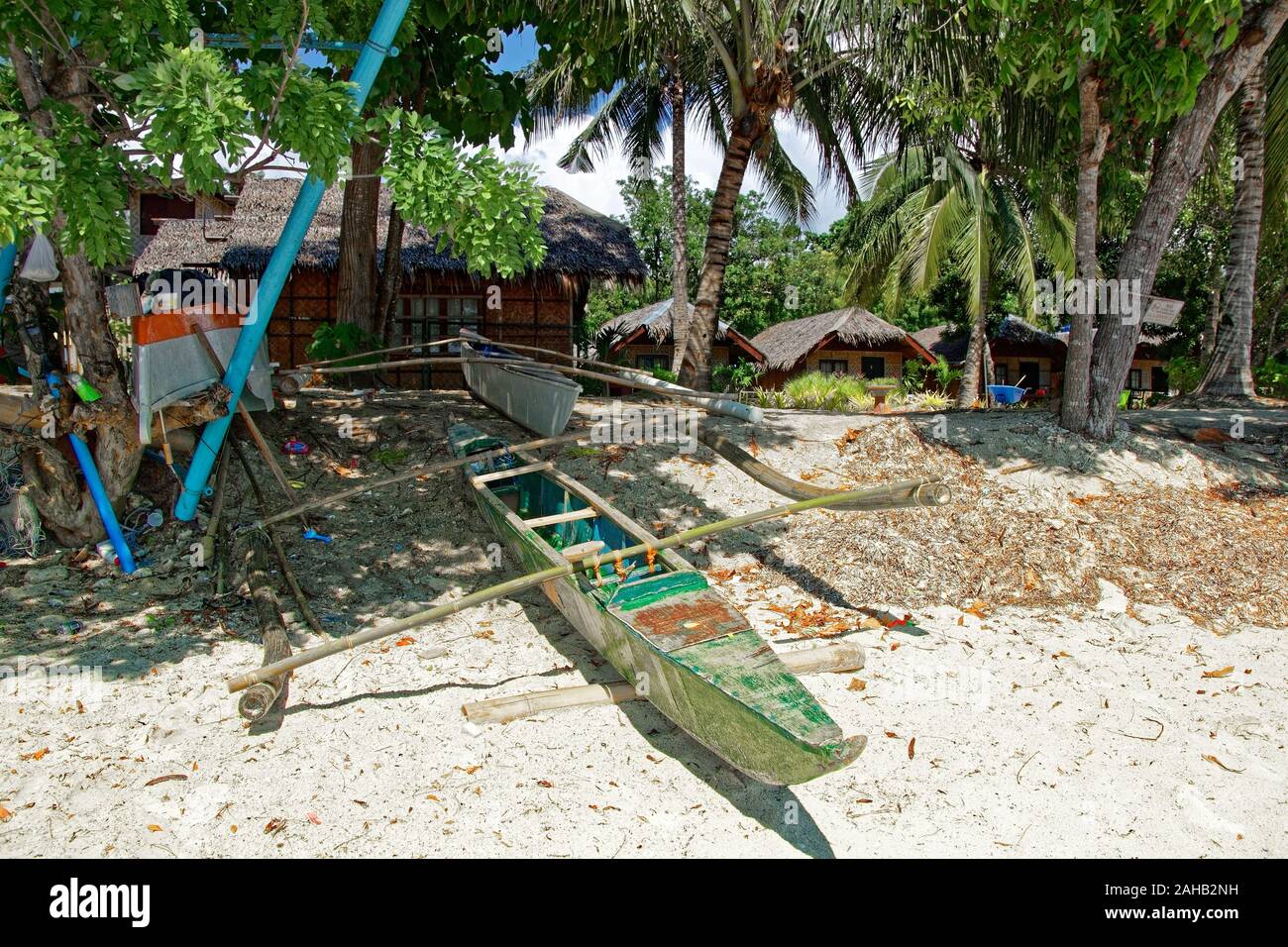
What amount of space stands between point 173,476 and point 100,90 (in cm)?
319

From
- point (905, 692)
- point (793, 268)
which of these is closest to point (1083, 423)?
point (905, 692)

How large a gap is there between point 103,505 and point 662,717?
5.03 m

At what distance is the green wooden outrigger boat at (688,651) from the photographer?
3.93 m

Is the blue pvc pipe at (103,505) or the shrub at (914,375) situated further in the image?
the shrub at (914,375)

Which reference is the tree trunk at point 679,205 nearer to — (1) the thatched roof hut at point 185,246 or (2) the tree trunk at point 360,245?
(2) the tree trunk at point 360,245

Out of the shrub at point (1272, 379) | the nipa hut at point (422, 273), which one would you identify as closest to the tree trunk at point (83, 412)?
the nipa hut at point (422, 273)

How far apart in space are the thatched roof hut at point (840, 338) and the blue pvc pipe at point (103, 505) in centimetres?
1970

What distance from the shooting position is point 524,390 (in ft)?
31.0

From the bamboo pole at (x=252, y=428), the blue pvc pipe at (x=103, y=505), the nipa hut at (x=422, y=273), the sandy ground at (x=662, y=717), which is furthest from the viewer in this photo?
the nipa hut at (x=422, y=273)

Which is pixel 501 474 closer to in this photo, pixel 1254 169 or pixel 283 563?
pixel 283 563

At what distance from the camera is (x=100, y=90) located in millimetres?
6176

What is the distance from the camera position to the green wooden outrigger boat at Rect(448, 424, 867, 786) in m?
3.93

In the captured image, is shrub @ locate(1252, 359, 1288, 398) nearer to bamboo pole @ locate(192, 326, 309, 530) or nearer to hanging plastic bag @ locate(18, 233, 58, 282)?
bamboo pole @ locate(192, 326, 309, 530)

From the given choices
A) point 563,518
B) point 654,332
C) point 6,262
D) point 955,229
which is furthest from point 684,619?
point 654,332
